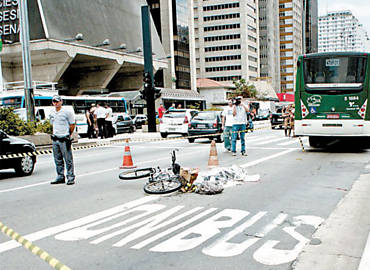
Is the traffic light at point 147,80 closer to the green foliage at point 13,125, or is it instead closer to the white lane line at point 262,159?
the green foliage at point 13,125

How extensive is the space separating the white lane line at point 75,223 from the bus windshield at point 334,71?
8.96m

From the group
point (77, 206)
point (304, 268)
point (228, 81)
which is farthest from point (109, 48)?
point (228, 81)

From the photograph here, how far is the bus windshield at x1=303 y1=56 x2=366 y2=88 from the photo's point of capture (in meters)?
13.9

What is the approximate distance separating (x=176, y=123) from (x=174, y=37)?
67.5m

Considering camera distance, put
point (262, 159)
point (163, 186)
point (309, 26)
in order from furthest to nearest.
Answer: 1. point (309, 26)
2. point (262, 159)
3. point (163, 186)

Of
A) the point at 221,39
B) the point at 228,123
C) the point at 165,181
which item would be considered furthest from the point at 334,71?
the point at 221,39

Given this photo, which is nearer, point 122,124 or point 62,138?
point 62,138

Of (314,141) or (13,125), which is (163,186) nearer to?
(314,141)

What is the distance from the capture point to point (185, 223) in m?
5.70

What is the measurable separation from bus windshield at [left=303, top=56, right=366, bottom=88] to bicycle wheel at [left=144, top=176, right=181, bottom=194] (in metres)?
8.34

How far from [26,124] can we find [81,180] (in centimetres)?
975

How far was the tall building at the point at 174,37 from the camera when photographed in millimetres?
77625

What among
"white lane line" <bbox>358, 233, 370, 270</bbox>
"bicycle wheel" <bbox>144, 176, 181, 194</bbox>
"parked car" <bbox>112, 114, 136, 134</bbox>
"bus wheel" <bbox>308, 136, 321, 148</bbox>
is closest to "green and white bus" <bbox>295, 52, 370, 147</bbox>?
"bus wheel" <bbox>308, 136, 321, 148</bbox>

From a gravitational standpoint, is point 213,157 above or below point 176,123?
below
